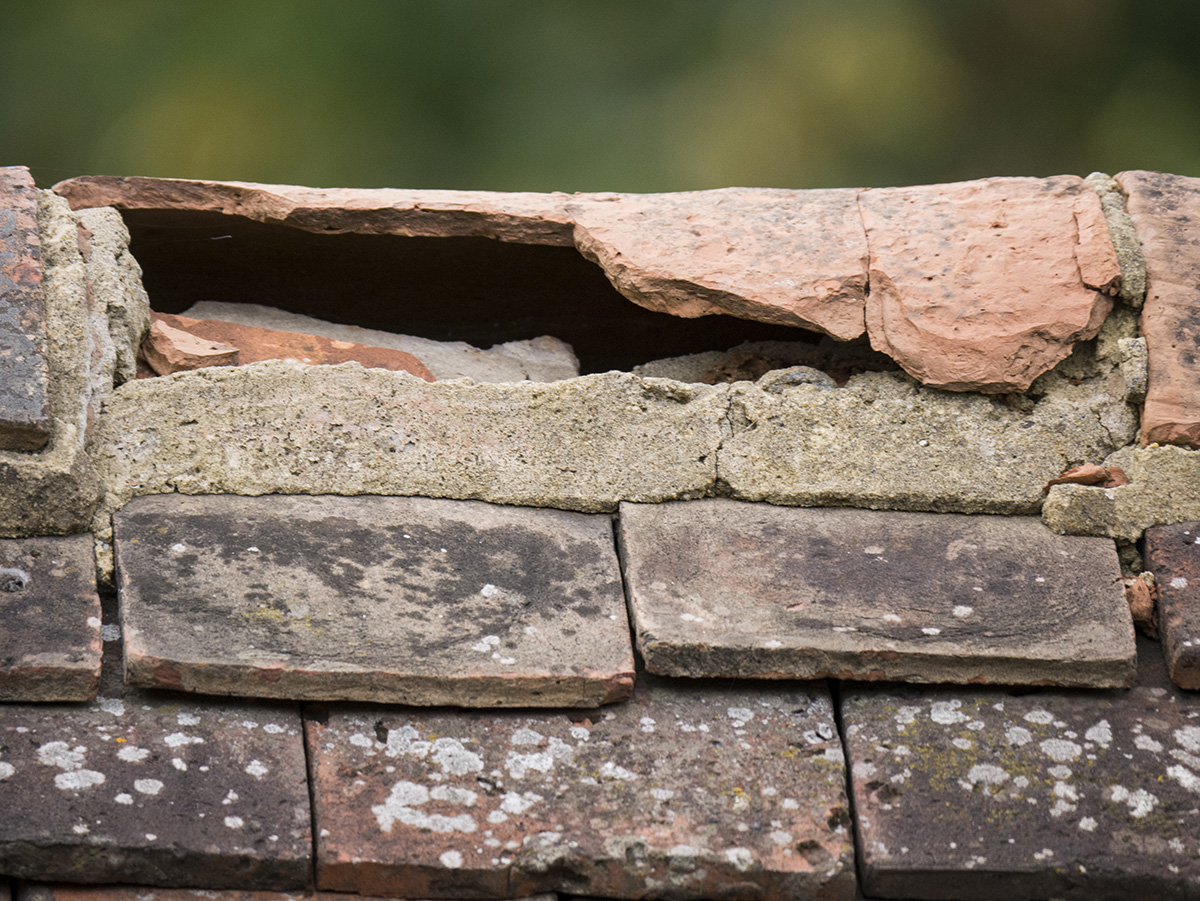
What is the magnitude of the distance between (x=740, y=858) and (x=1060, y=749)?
43cm

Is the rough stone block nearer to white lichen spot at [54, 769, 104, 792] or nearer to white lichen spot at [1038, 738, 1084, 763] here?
white lichen spot at [54, 769, 104, 792]

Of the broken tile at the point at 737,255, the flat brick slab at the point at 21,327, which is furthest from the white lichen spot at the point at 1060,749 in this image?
the flat brick slab at the point at 21,327

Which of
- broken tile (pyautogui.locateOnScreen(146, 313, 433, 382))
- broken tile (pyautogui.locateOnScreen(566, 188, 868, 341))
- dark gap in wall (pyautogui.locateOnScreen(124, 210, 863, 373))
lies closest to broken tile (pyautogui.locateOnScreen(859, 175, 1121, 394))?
broken tile (pyautogui.locateOnScreen(566, 188, 868, 341))

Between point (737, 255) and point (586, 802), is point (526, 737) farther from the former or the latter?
point (737, 255)

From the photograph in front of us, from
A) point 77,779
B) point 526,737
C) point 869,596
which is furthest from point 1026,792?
point 77,779

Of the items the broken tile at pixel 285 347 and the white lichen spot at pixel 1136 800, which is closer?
the white lichen spot at pixel 1136 800

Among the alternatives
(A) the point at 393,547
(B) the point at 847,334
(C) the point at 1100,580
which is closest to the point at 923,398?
(B) the point at 847,334

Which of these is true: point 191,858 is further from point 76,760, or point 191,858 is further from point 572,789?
point 572,789

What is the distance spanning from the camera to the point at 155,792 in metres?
1.17

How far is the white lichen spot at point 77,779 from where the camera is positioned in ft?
3.77

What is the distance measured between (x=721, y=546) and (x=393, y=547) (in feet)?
1.52

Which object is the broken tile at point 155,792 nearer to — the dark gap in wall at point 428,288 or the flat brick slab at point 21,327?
→ the flat brick slab at point 21,327

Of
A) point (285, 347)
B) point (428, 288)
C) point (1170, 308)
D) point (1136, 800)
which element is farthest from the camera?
point (428, 288)

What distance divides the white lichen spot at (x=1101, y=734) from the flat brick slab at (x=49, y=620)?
1.19 meters
